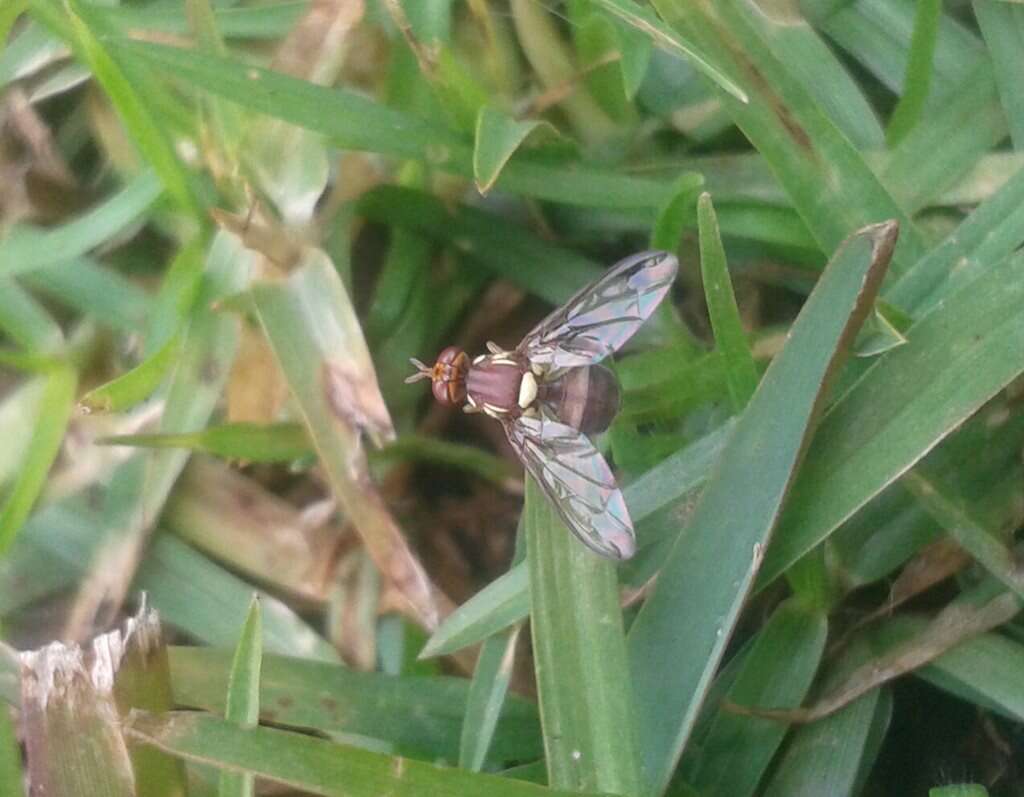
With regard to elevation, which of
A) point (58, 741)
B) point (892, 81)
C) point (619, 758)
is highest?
point (892, 81)

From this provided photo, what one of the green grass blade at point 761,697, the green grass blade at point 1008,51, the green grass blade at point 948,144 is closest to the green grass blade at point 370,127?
the green grass blade at point 948,144

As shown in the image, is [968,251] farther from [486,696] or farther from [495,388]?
[486,696]

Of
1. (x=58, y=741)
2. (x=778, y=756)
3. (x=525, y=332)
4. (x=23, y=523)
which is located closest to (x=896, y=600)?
(x=778, y=756)

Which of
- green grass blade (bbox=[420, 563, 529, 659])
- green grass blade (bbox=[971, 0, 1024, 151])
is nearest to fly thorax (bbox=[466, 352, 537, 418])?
green grass blade (bbox=[420, 563, 529, 659])

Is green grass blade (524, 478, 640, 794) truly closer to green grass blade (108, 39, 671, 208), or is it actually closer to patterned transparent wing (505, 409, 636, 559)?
patterned transparent wing (505, 409, 636, 559)

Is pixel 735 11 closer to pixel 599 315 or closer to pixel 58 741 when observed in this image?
pixel 599 315

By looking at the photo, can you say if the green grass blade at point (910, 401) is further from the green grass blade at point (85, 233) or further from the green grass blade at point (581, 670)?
the green grass blade at point (85, 233)
